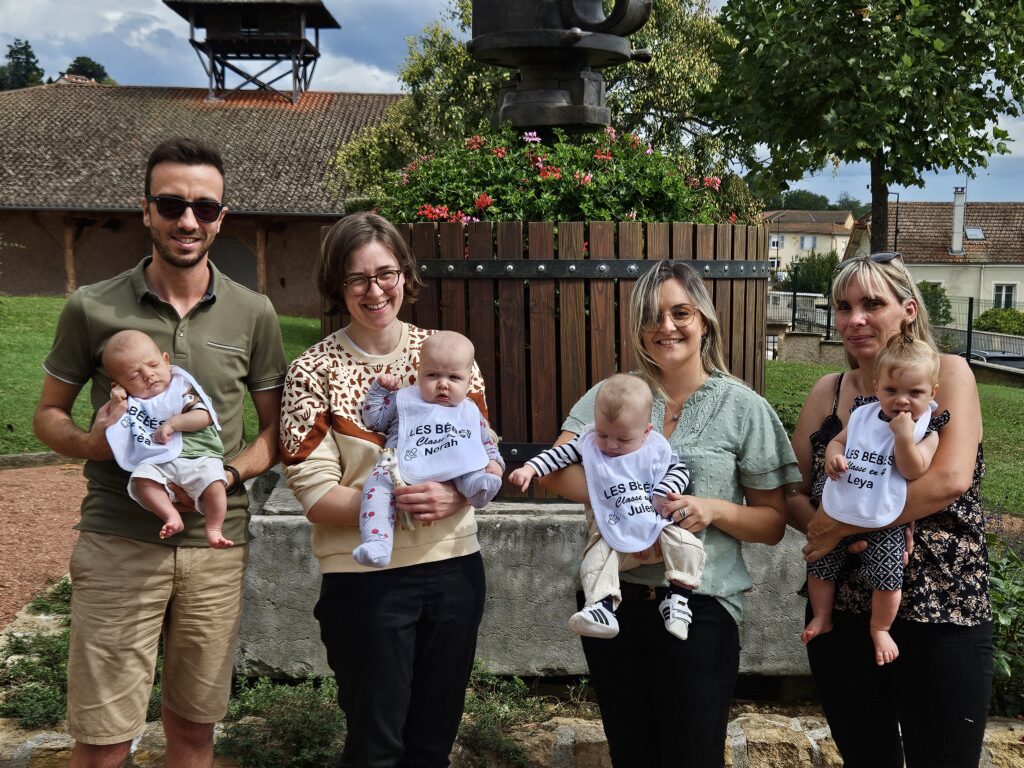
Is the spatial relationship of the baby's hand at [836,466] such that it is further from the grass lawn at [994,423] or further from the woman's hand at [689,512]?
the grass lawn at [994,423]

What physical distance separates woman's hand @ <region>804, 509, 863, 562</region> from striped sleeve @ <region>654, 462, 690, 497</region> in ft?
1.21

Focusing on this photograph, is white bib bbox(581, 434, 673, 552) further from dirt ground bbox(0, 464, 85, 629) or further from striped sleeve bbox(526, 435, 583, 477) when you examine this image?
dirt ground bbox(0, 464, 85, 629)

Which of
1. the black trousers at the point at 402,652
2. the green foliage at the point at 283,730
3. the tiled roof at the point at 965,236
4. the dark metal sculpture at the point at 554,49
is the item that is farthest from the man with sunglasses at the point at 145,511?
the tiled roof at the point at 965,236

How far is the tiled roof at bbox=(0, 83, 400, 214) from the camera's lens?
82.5ft

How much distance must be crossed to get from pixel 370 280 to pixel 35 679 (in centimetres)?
251

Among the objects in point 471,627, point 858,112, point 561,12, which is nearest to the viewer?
point 471,627

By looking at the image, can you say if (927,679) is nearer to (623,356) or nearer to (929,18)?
(623,356)

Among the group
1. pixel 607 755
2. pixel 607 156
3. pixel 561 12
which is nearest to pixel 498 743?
pixel 607 755

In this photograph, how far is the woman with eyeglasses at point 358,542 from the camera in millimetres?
2609

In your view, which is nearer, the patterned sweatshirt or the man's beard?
the patterned sweatshirt

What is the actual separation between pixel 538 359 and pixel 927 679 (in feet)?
6.51

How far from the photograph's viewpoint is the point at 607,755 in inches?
143

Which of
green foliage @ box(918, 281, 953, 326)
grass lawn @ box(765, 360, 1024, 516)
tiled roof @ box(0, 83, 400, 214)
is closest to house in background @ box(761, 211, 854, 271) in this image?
green foliage @ box(918, 281, 953, 326)

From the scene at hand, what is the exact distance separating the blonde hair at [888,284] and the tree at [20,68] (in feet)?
252
